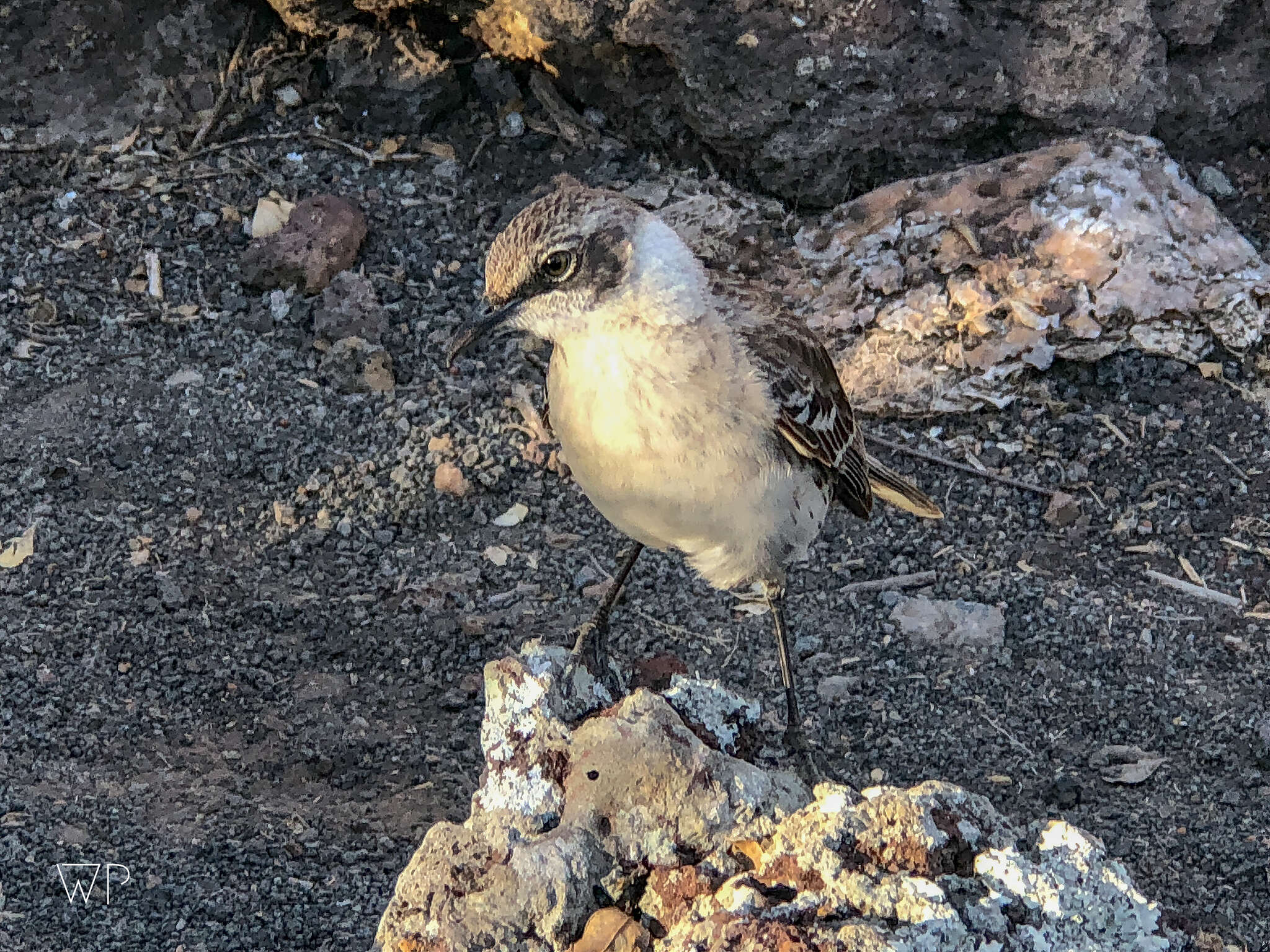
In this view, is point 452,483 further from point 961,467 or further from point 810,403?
point 961,467

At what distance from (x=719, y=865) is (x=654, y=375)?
4.74ft

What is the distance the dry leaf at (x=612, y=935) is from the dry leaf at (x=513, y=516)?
10.1ft

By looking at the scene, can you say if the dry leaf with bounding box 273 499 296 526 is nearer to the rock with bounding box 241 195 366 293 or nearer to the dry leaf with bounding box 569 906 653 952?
the rock with bounding box 241 195 366 293

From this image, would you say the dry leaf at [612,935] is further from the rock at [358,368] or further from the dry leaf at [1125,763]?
the rock at [358,368]

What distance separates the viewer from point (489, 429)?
647cm

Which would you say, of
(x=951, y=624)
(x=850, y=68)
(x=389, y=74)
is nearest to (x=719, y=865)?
(x=951, y=624)

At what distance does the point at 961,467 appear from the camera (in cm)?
646

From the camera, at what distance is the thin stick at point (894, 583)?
19.5 feet

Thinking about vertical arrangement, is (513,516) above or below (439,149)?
below

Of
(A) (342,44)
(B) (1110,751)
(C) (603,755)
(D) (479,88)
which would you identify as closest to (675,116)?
(D) (479,88)

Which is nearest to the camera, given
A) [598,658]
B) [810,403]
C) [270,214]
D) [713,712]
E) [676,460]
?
[713,712]

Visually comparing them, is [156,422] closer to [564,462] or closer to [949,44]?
[564,462]

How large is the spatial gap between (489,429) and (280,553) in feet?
3.72

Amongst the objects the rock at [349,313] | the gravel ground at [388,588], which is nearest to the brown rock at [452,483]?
the gravel ground at [388,588]
